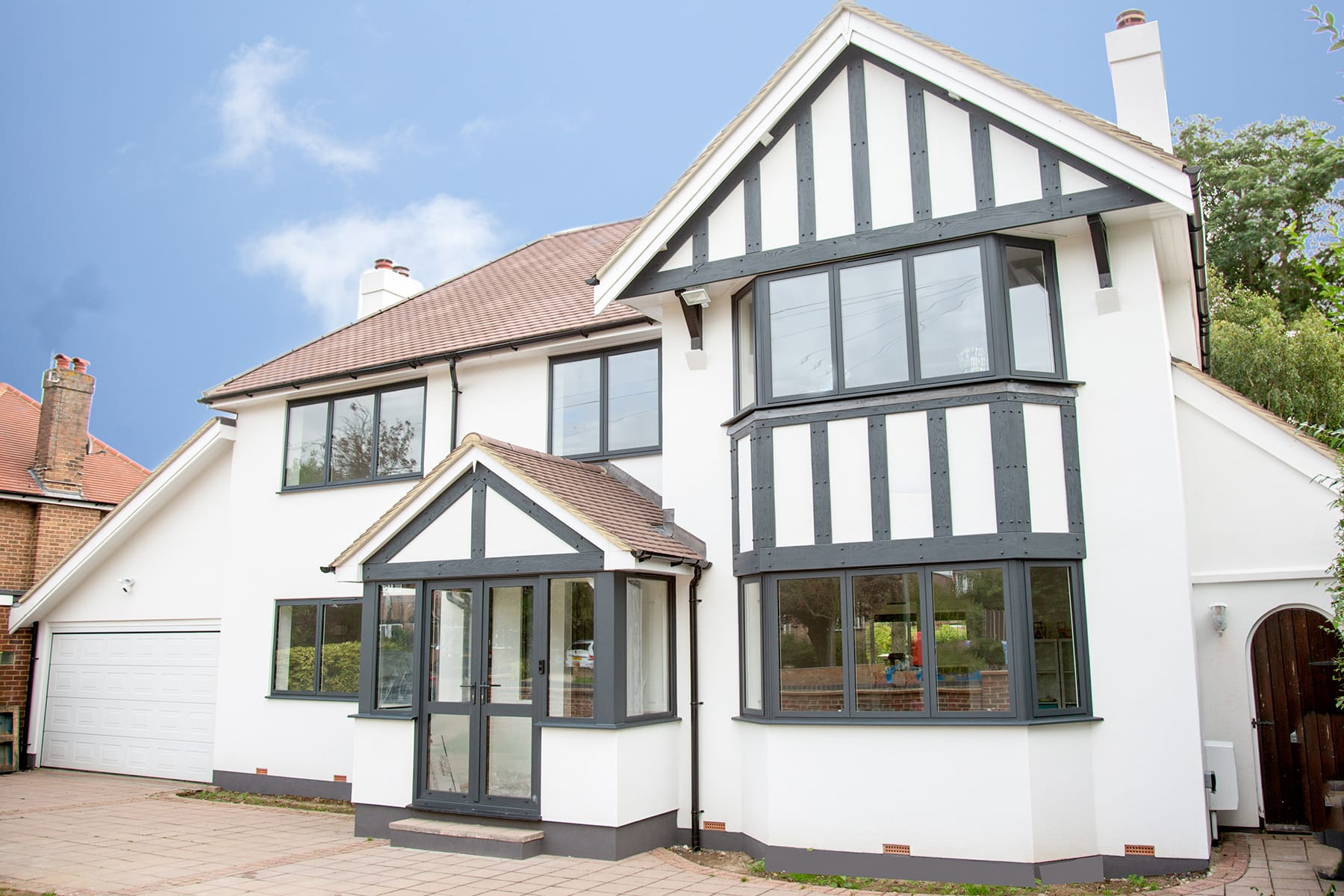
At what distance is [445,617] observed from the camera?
11305 millimetres

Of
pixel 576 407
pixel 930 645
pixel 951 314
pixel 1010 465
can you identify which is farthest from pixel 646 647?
pixel 951 314

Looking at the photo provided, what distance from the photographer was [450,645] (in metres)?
11.2

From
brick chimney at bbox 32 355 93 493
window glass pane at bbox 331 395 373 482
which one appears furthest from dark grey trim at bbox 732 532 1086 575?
brick chimney at bbox 32 355 93 493

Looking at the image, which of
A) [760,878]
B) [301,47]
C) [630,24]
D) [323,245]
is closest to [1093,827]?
[760,878]

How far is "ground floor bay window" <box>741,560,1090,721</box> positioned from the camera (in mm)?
9000

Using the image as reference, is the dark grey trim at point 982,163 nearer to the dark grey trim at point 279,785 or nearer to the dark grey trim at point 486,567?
the dark grey trim at point 486,567

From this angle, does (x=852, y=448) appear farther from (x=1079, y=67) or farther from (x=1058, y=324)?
(x=1079, y=67)

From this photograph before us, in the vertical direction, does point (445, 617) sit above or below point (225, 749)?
above

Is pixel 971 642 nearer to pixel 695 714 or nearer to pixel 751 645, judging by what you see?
pixel 751 645

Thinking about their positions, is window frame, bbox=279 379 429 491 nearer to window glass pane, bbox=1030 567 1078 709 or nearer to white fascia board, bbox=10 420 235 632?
white fascia board, bbox=10 420 235 632

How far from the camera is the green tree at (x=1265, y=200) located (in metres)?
26.9

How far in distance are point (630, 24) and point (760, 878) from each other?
435 feet

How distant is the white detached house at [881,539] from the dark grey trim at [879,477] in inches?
1.7

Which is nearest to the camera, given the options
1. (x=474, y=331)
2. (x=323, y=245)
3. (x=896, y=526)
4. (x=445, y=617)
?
(x=896, y=526)
